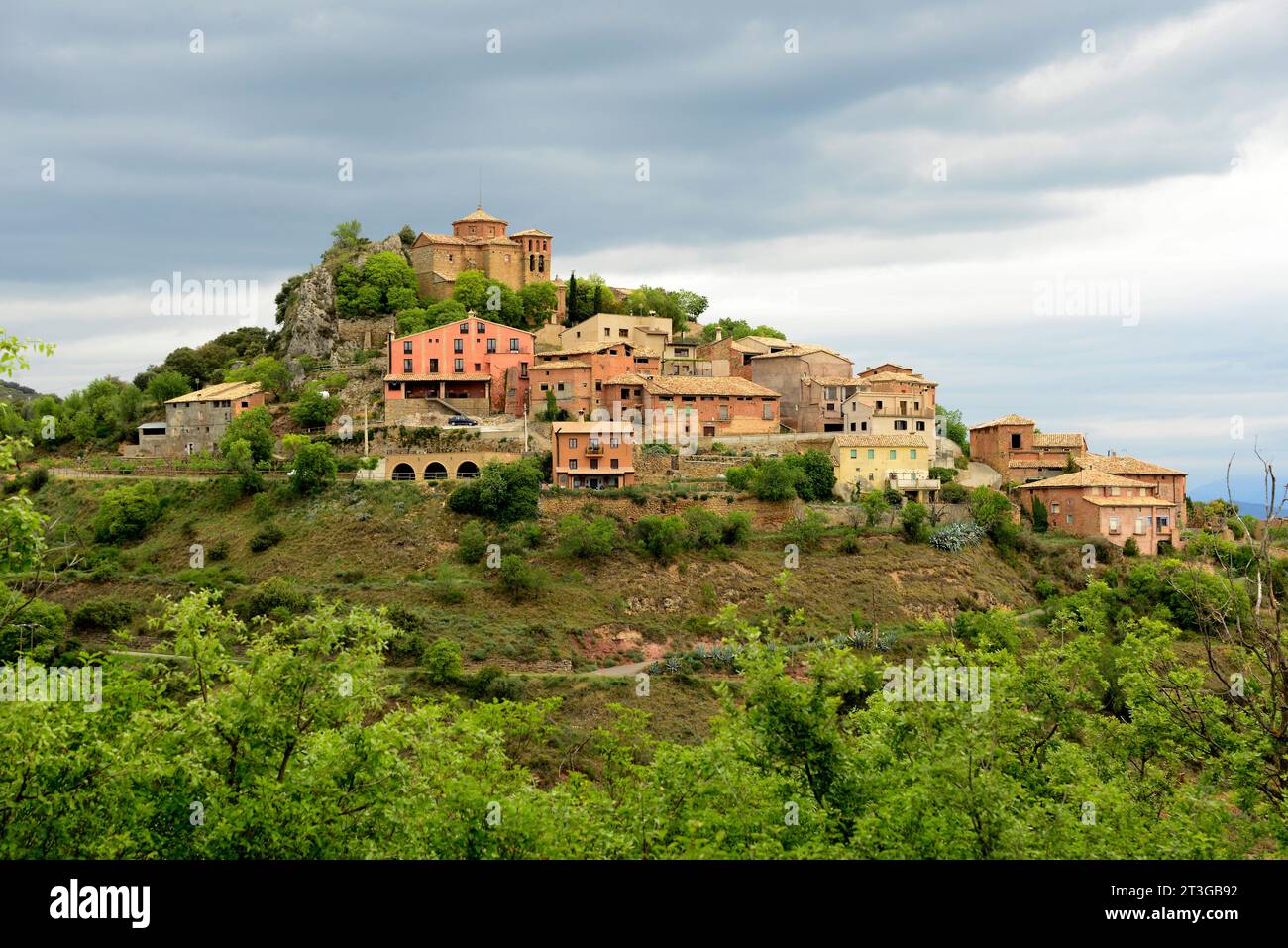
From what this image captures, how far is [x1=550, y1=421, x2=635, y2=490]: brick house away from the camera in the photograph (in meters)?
50.3

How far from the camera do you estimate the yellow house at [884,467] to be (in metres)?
53.4

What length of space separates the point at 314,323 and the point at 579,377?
1858 cm

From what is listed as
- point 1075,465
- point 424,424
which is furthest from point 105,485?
point 1075,465

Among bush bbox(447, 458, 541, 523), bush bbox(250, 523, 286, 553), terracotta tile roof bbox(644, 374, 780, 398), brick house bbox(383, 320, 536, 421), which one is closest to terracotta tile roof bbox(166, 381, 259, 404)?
brick house bbox(383, 320, 536, 421)

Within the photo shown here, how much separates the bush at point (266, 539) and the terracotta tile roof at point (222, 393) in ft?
42.6

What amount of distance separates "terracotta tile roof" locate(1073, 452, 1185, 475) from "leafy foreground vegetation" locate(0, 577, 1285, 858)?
39.3 meters

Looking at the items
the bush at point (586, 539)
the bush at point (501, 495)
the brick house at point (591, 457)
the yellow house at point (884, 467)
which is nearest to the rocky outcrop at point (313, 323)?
the bush at point (501, 495)

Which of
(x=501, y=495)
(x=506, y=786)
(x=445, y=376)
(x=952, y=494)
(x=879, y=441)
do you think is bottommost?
(x=506, y=786)

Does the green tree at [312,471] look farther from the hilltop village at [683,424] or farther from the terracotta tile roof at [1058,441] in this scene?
the terracotta tile roof at [1058,441]

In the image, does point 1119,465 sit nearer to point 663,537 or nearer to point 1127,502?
point 1127,502

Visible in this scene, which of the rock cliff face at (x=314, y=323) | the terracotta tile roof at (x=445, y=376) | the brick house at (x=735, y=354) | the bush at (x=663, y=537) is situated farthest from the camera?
the rock cliff face at (x=314, y=323)

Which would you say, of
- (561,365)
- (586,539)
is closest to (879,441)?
(561,365)

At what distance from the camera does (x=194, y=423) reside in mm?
Answer: 59344
